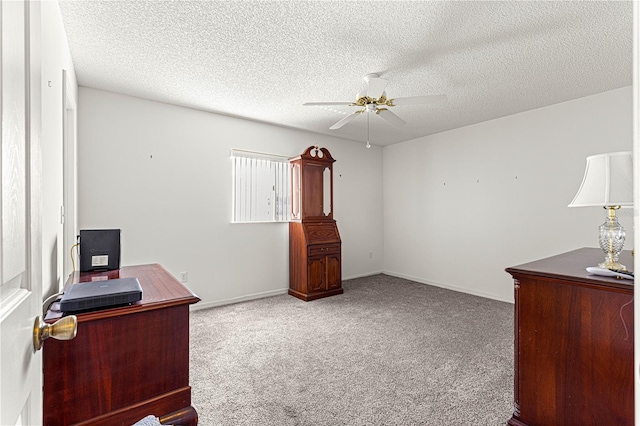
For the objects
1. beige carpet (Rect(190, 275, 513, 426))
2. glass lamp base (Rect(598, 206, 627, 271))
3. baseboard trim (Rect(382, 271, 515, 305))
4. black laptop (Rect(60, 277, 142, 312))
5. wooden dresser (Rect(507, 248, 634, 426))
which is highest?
glass lamp base (Rect(598, 206, 627, 271))

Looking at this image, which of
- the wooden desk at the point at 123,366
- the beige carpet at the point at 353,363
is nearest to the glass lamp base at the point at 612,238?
the beige carpet at the point at 353,363

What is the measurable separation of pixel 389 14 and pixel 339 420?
8.15ft

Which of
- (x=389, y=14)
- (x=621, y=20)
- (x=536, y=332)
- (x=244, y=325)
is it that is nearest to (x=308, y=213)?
(x=244, y=325)

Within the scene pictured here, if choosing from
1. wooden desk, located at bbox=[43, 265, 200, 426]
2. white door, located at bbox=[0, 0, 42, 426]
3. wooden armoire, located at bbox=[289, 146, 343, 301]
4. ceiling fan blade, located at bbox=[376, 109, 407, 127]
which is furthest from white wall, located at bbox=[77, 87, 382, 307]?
white door, located at bbox=[0, 0, 42, 426]

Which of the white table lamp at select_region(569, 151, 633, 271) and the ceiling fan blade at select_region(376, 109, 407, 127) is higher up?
the ceiling fan blade at select_region(376, 109, 407, 127)

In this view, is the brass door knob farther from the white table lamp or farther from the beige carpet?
the white table lamp

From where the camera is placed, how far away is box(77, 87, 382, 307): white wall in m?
3.24

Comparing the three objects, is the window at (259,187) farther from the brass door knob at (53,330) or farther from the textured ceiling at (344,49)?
the brass door knob at (53,330)

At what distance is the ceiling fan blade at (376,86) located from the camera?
2.80 metres

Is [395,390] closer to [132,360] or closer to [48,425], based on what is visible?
[132,360]

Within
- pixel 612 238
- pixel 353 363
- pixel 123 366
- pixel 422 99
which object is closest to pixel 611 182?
pixel 612 238

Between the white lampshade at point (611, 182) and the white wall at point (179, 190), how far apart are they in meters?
3.57

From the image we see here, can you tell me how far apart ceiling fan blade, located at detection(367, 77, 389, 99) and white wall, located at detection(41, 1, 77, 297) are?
2199 millimetres

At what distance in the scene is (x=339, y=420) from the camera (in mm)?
1844
